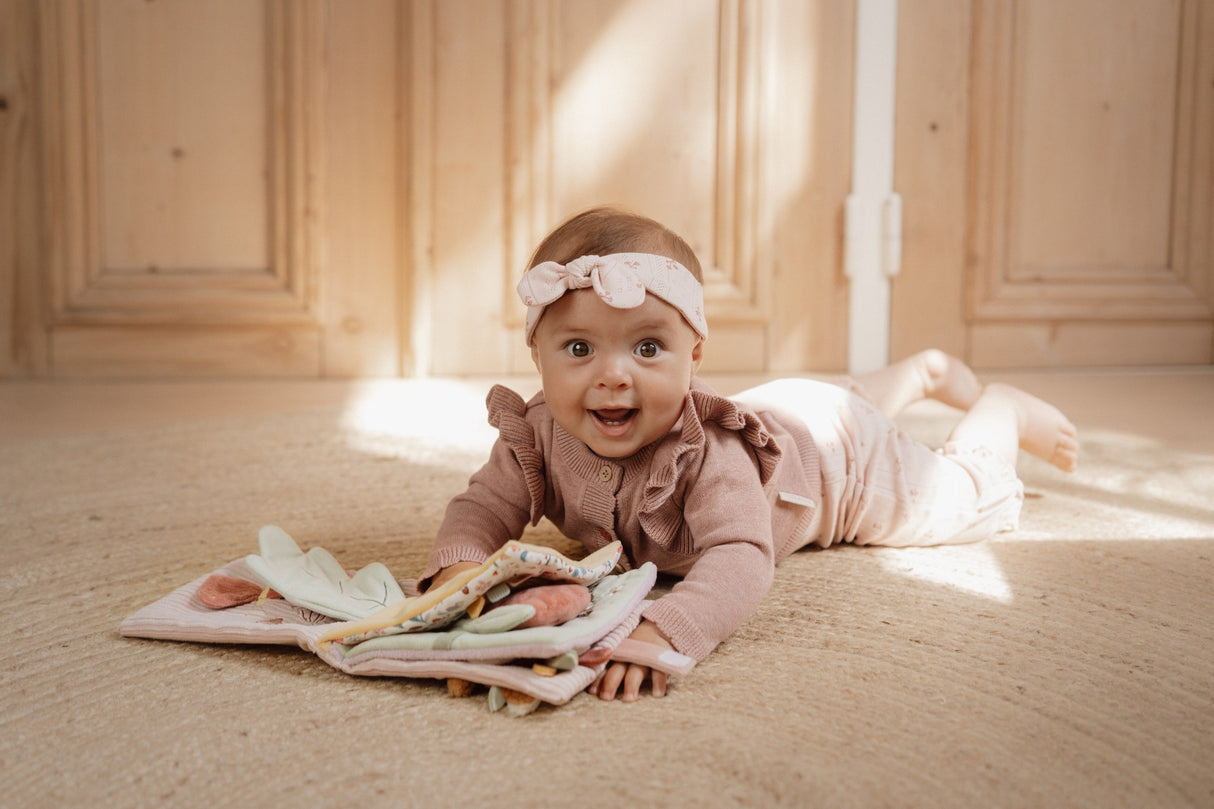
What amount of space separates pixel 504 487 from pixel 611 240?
0.23m

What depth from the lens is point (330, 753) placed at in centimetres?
59

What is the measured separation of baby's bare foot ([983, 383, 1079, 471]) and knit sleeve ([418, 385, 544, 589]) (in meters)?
0.58

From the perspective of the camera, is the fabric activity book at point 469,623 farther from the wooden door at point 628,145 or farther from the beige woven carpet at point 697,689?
the wooden door at point 628,145

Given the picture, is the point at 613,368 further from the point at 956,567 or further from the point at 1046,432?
the point at 1046,432

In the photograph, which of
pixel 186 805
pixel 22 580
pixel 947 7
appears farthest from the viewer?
pixel 947 7

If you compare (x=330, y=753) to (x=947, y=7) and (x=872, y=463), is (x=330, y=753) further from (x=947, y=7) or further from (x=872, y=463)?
(x=947, y=7)

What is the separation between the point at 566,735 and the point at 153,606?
355 millimetres

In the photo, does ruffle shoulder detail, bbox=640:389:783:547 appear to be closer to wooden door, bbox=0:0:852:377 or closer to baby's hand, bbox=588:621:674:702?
baby's hand, bbox=588:621:674:702

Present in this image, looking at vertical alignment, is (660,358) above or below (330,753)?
above

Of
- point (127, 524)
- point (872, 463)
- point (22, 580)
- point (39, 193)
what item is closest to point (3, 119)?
point (39, 193)

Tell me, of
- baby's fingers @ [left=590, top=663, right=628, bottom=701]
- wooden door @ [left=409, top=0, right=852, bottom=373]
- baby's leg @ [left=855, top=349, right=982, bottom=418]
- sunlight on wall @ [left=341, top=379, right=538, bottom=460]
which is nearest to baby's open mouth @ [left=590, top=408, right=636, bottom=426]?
baby's fingers @ [left=590, top=663, right=628, bottom=701]

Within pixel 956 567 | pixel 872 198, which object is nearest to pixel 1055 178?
pixel 872 198

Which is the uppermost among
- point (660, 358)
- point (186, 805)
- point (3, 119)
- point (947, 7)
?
point (947, 7)

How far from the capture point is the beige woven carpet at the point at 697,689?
56 centimetres
